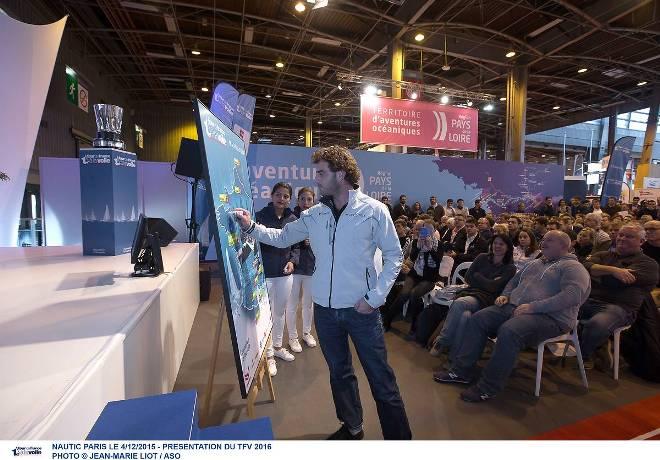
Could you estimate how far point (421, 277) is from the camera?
3.65m

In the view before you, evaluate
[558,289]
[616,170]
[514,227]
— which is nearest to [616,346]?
[558,289]

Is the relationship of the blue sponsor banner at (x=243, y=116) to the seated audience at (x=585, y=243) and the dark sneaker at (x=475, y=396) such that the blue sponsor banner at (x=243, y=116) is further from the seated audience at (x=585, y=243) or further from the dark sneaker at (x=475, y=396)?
the seated audience at (x=585, y=243)

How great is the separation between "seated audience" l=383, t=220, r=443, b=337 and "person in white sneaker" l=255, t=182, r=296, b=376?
4.28ft

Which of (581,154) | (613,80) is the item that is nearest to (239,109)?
(613,80)

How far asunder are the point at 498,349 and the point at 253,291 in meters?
1.67

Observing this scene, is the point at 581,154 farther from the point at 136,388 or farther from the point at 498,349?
the point at 136,388

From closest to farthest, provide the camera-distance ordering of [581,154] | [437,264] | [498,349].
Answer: [498,349] → [437,264] → [581,154]

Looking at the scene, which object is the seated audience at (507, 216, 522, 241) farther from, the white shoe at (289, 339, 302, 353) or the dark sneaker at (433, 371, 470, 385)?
the white shoe at (289, 339, 302, 353)

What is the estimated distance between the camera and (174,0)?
24.5 ft

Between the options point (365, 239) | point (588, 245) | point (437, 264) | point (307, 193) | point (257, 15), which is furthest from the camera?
point (257, 15)

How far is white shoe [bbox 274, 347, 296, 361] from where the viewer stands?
9.45ft

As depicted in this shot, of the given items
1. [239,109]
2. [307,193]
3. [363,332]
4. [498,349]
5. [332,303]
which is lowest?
[498,349]

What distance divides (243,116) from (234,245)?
3.82m

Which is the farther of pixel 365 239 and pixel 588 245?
pixel 588 245
